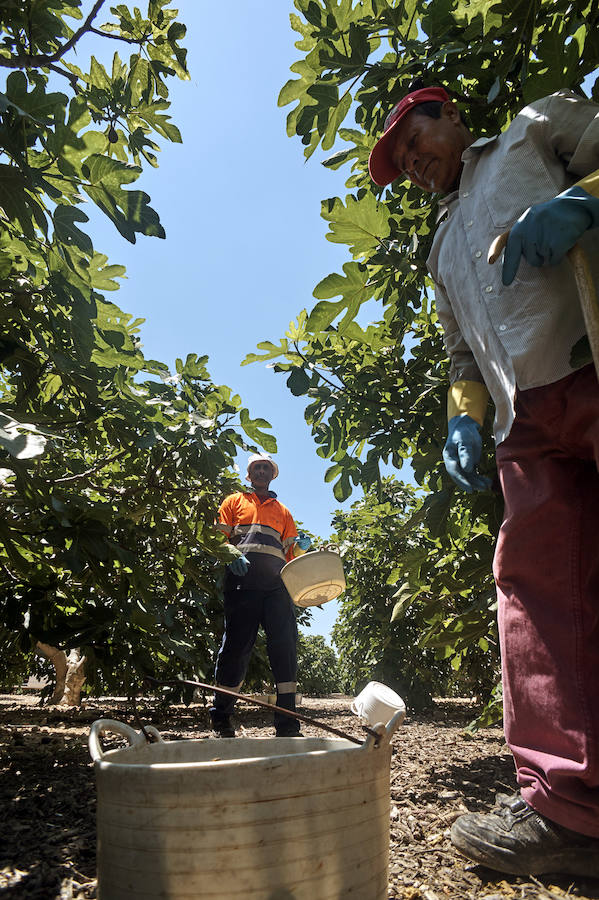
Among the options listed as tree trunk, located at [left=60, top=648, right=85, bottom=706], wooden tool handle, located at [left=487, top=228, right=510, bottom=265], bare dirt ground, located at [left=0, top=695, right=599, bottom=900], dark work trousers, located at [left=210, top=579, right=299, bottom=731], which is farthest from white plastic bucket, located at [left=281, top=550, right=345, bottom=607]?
tree trunk, located at [left=60, top=648, right=85, bottom=706]

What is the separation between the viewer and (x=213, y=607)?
6.00m

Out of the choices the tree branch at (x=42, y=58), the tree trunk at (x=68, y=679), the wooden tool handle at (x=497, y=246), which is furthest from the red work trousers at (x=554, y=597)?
the tree trunk at (x=68, y=679)

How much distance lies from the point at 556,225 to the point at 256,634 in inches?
133

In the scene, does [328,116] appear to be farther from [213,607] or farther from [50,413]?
[213,607]

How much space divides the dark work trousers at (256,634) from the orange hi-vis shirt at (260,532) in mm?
117

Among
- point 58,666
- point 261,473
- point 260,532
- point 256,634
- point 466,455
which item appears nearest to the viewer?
point 466,455

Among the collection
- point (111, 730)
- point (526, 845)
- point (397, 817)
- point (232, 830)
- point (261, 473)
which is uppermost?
point (261, 473)

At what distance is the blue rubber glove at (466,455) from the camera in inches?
68.8

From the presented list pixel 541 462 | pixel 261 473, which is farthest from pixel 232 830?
pixel 261 473

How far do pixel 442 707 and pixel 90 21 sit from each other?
8567 millimetres

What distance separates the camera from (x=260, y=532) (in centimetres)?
439

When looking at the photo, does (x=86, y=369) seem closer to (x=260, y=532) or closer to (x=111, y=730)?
(x=111, y=730)

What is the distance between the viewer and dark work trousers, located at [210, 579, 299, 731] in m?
4.00

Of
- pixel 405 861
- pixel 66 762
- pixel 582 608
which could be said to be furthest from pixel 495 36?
pixel 66 762
